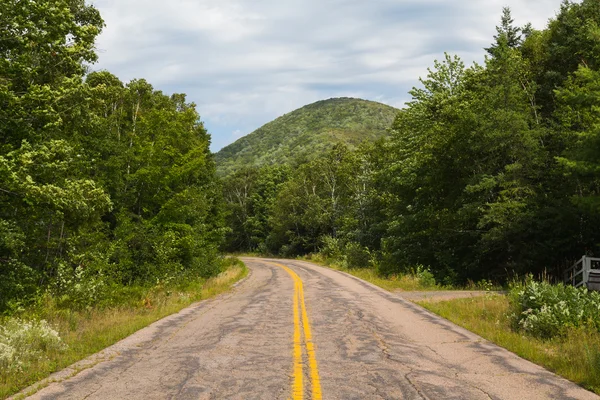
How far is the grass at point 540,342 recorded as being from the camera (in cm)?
691

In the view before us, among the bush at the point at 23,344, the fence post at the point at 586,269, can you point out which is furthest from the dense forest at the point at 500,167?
the bush at the point at 23,344

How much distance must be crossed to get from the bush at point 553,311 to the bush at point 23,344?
9.99 meters

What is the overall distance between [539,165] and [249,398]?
21250 mm

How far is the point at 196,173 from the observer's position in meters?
23.3

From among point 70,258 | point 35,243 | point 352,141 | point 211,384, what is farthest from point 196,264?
point 352,141

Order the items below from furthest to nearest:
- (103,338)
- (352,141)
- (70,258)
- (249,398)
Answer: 1. (352,141)
2. (70,258)
3. (103,338)
4. (249,398)

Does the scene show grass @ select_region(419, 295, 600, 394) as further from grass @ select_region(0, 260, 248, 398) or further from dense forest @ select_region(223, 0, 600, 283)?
grass @ select_region(0, 260, 248, 398)

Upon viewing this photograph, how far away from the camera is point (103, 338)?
9641mm

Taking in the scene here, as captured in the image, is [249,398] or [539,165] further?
[539,165]

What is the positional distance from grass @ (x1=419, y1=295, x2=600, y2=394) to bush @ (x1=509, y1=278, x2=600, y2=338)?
251 mm

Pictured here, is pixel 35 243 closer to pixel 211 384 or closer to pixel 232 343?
pixel 232 343

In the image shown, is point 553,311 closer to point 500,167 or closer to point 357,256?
point 500,167

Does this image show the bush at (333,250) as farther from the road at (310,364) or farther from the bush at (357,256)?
the road at (310,364)

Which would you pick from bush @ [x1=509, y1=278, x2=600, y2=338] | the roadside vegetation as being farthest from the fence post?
bush @ [x1=509, y1=278, x2=600, y2=338]
